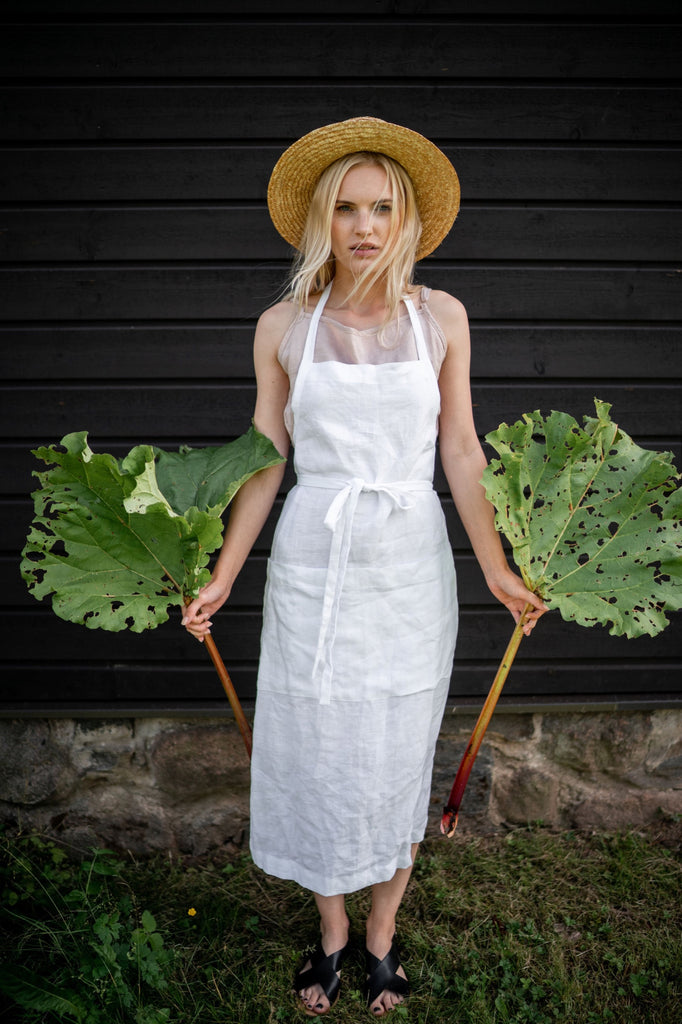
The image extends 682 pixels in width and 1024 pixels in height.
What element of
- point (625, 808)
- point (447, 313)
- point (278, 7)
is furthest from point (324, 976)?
point (278, 7)

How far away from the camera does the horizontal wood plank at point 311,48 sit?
7.64 ft

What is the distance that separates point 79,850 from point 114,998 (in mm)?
897

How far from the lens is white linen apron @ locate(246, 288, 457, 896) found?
1.80 metres

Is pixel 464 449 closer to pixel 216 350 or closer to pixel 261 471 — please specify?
pixel 261 471

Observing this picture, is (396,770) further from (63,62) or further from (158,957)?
(63,62)

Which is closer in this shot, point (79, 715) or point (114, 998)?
point (114, 998)

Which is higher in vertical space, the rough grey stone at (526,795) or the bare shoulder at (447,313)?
the bare shoulder at (447,313)

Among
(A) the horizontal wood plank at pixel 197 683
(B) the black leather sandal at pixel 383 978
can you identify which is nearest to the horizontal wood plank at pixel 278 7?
(A) the horizontal wood plank at pixel 197 683

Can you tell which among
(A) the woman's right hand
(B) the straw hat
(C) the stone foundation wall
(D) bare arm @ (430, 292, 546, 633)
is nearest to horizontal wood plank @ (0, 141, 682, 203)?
(B) the straw hat

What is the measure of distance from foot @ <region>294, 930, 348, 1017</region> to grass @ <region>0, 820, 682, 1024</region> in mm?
42

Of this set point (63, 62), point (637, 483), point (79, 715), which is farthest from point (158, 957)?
point (63, 62)

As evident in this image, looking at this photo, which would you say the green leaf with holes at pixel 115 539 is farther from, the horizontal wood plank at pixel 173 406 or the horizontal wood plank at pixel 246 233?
the horizontal wood plank at pixel 246 233

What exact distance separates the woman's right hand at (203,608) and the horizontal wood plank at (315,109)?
1.49m

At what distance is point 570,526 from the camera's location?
1711 millimetres
